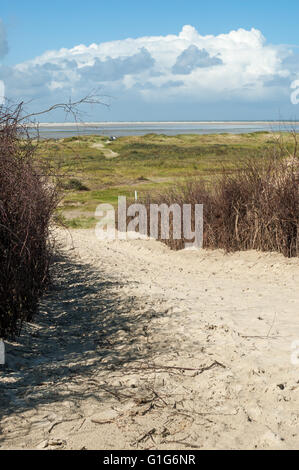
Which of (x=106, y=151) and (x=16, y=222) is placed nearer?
(x=16, y=222)

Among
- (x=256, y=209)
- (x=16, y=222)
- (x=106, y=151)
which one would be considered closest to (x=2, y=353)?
(x=16, y=222)

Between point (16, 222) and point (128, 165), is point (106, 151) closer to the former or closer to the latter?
point (128, 165)

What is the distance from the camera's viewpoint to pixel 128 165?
122 ft

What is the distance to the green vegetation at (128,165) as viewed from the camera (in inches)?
411

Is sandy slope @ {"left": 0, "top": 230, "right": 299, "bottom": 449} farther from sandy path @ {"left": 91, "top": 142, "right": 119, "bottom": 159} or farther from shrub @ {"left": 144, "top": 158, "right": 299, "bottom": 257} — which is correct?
sandy path @ {"left": 91, "top": 142, "right": 119, "bottom": 159}

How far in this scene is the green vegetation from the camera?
1044cm

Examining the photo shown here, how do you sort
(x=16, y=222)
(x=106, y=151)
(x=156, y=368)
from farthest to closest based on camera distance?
(x=106, y=151)
(x=16, y=222)
(x=156, y=368)

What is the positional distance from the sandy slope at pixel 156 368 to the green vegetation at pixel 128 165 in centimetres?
162

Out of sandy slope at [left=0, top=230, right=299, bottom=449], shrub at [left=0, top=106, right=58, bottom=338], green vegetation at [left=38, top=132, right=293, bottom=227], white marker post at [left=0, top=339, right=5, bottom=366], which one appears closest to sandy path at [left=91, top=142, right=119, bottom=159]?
green vegetation at [left=38, top=132, right=293, bottom=227]

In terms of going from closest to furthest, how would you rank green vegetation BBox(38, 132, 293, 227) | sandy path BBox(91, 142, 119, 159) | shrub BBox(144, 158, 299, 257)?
1. shrub BBox(144, 158, 299, 257)
2. green vegetation BBox(38, 132, 293, 227)
3. sandy path BBox(91, 142, 119, 159)

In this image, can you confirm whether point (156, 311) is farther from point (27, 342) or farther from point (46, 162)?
point (46, 162)

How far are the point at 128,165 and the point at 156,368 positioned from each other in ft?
110

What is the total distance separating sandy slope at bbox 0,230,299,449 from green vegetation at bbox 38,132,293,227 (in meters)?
1.62

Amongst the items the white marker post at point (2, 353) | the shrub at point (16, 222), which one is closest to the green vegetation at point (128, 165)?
the shrub at point (16, 222)
